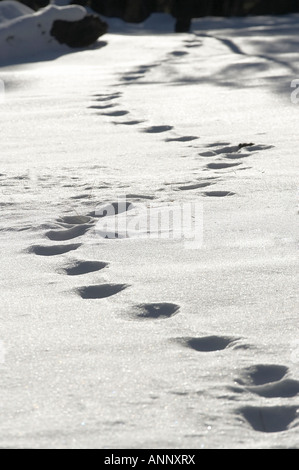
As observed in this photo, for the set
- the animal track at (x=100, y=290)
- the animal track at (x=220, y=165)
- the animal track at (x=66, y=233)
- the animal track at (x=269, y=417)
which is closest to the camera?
the animal track at (x=269, y=417)

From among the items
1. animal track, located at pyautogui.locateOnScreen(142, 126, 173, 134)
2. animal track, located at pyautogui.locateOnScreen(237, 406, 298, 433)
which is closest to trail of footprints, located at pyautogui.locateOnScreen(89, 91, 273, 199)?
animal track, located at pyautogui.locateOnScreen(142, 126, 173, 134)

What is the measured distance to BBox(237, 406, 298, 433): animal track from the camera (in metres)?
1.36

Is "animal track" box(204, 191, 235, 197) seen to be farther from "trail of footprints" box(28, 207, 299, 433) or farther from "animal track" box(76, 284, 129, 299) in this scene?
"animal track" box(76, 284, 129, 299)

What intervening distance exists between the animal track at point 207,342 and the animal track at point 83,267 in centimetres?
53

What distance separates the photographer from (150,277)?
203 centimetres

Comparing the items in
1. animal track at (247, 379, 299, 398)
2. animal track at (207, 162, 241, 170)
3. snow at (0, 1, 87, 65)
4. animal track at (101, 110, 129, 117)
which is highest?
snow at (0, 1, 87, 65)

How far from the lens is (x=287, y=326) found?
1.70 meters

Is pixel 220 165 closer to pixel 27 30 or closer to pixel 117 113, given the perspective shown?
pixel 117 113

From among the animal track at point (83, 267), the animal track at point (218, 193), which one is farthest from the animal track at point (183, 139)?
the animal track at point (83, 267)

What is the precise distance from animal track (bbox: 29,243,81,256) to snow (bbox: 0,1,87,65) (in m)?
4.35

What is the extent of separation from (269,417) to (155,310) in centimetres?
53

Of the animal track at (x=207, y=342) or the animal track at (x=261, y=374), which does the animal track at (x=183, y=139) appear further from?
the animal track at (x=261, y=374)

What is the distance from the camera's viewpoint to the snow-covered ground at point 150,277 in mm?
1395

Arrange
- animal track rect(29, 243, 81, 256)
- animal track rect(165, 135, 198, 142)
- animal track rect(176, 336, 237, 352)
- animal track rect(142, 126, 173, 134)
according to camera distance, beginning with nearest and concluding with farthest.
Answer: animal track rect(176, 336, 237, 352), animal track rect(29, 243, 81, 256), animal track rect(165, 135, 198, 142), animal track rect(142, 126, 173, 134)
